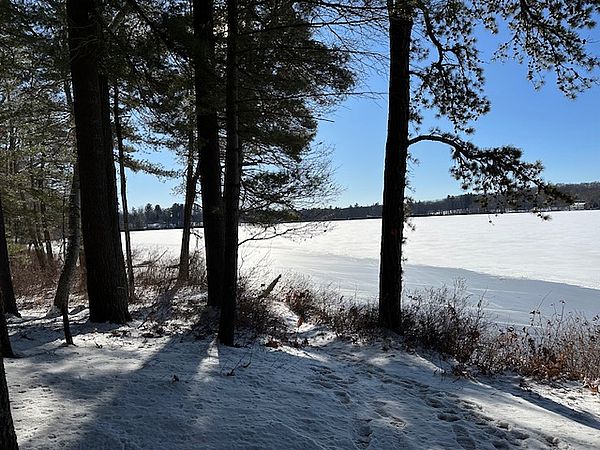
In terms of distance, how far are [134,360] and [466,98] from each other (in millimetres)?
6827

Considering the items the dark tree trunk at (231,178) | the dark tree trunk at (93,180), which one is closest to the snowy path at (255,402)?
the dark tree trunk at (93,180)

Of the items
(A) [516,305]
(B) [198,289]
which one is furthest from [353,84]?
(A) [516,305]

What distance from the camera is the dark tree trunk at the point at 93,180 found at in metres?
5.82

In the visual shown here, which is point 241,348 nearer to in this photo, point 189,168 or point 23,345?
point 23,345

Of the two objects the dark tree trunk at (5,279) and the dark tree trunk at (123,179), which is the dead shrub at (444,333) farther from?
the dark tree trunk at (5,279)

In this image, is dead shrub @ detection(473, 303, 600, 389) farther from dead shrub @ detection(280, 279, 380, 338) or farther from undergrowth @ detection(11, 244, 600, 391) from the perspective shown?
dead shrub @ detection(280, 279, 380, 338)

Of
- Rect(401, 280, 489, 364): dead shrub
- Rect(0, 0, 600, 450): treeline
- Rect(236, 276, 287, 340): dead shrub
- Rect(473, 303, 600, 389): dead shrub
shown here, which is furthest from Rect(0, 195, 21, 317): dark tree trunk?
Rect(473, 303, 600, 389): dead shrub

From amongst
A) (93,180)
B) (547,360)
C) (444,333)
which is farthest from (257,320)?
(547,360)

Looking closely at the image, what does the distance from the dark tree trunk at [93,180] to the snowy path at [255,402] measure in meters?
0.72

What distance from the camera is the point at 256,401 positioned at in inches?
144

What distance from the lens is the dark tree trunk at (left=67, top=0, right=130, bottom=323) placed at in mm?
5816

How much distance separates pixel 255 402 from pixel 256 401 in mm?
30

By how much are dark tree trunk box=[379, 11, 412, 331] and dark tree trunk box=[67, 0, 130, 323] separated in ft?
14.5

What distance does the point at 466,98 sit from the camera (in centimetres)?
766
